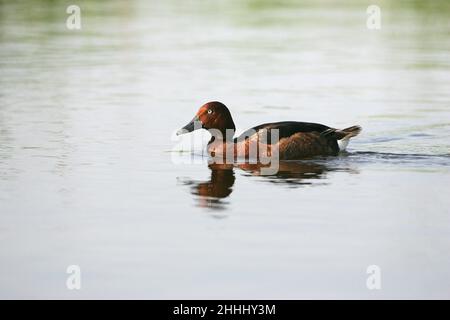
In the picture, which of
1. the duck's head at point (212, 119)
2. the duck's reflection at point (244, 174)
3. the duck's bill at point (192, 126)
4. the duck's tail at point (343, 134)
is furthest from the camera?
the duck's head at point (212, 119)

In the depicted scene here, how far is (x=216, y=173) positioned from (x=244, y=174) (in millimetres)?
340

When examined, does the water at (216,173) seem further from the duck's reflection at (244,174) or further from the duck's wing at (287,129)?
the duck's wing at (287,129)

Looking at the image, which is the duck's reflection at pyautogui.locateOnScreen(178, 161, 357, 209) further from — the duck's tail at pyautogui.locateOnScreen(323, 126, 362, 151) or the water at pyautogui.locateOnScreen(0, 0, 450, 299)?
the duck's tail at pyautogui.locateOnScreen(323, 126, 362, 151)

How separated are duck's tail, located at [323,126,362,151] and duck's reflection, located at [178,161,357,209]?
635 mm

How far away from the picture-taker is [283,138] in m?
13.9

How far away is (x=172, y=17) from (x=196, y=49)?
722cm

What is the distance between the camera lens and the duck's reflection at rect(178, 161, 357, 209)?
11.4m

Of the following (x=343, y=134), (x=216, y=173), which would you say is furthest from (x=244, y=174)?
(x=343, y=134)

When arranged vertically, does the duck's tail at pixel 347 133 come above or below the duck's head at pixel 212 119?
below

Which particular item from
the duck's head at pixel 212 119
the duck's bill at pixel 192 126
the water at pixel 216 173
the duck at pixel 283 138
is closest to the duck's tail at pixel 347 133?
the duck at pixel 283 138

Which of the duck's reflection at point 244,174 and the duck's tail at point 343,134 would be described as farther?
the duck's tail at point 343,134

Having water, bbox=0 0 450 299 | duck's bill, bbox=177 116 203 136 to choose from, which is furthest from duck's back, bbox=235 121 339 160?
duck's bill, bbox=177 116 203 136

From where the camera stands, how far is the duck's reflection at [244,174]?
11.4 meters
